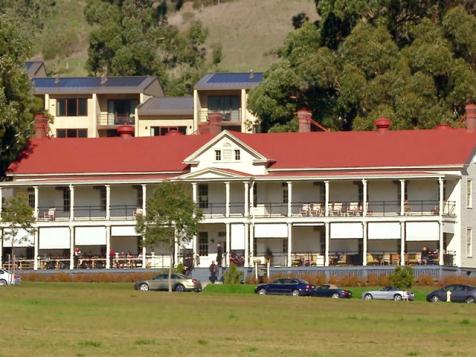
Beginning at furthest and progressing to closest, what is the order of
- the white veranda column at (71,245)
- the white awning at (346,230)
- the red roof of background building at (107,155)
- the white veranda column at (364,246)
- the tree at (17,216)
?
1. the red roof of background building at (107,155)
2. the white veranda column at (71,245)
3. the white awning at (346,230)
4. the white veranda column at (364,246)
5. the tree at (17,216)

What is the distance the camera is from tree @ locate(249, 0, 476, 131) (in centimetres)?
11031

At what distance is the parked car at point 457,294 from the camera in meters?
78.5

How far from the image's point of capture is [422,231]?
97000mm

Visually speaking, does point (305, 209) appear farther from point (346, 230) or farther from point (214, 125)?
point (214, 125)

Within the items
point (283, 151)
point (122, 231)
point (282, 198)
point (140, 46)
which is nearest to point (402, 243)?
point (282, 198)

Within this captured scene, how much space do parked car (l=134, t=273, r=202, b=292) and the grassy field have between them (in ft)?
29.4

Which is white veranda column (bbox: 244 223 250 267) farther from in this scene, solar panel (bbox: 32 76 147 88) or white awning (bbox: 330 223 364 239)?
solar panel (bbox: 32 76 147 88)

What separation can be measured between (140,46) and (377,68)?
185 ft

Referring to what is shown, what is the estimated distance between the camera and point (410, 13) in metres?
118

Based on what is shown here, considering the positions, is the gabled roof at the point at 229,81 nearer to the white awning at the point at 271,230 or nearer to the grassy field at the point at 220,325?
the white awning at the point at 271,230

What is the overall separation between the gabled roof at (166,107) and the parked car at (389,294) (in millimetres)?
63897

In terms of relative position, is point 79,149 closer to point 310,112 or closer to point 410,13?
point 310,112

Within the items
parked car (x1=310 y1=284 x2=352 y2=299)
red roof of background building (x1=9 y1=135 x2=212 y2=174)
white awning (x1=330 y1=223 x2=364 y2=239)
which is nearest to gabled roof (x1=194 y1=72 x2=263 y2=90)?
red roof of background building (x1=9 y1=135 x2=212 y2=174)

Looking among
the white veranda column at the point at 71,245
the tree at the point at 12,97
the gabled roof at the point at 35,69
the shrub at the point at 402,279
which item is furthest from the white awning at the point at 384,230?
the gabled roof at the point at 35,69
